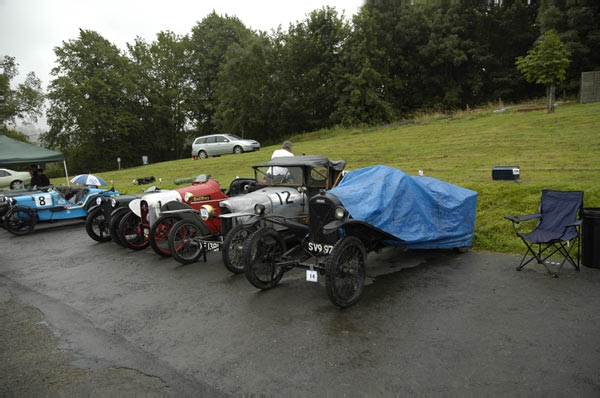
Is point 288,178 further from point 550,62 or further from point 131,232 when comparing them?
point 550,62

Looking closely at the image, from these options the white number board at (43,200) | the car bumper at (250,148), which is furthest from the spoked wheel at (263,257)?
the car bumper at (250,148)

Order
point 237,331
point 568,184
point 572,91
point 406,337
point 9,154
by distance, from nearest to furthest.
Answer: point 406,337, point 237,331, point 568,184, point 9,154, point 572,91

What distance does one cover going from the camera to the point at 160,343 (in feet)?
12.5

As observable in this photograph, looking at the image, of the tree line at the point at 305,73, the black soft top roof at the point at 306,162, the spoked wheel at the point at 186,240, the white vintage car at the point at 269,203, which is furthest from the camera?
the tree line at the point at 305,73

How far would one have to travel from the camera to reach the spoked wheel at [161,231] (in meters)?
6.75

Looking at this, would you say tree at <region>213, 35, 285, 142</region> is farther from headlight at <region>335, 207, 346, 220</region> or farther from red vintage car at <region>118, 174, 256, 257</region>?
headlight at <region>335, 207, 346, 220</region>

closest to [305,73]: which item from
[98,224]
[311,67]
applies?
[311,67]

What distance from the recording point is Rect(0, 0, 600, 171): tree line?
105 feet

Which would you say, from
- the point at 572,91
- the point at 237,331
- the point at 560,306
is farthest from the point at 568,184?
the point at 572,91

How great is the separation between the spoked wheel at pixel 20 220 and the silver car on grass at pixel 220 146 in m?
13.9

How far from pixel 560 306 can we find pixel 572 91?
33352 millimetres

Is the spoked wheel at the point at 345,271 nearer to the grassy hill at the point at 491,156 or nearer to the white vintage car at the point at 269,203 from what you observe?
the white vintage car at the point at 269,203

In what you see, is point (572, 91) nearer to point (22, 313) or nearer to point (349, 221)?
point (349, 221)

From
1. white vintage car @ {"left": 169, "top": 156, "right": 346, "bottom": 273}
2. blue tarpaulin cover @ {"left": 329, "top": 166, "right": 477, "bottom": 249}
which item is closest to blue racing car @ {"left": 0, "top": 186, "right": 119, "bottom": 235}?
white vintage car @ {"left": 169, "top": 156, "right": 346, "bottom": 273}
